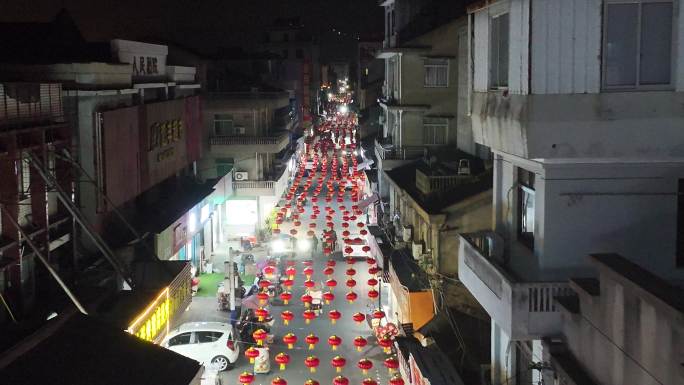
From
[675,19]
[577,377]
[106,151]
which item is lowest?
[577,377]

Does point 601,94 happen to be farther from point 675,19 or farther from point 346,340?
Result: point 346,340

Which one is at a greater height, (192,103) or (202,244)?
(192,103)

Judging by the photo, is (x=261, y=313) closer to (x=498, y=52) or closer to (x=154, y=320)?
(x=154, y=320)

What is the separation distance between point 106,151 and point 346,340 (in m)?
12.4

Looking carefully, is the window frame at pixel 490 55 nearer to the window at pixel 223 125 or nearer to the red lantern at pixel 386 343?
the red lantern at pixel 386 343

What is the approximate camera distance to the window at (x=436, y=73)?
37.5 metres

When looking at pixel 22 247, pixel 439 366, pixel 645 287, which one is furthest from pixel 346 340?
pixel 645 287

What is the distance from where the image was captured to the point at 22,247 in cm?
1600

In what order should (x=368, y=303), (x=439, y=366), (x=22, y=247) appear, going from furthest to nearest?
(x=368, y=303)
(x=439, y=366)
(x=22, y=247)

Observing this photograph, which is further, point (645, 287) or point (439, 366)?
point (439, 366)

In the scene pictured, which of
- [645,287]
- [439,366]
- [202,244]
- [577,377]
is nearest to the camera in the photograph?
[645,287]

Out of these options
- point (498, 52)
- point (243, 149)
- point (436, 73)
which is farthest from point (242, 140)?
point (498, 52)

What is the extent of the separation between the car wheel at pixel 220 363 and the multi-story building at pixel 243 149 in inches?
858

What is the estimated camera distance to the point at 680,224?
12.6 m
